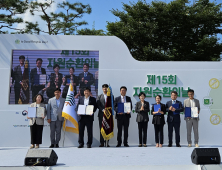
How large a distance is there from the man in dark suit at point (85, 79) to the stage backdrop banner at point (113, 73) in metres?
0.04

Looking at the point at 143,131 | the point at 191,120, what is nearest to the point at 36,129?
the point at 143,131

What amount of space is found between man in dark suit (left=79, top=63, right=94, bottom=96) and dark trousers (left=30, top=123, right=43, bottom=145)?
4.48 ft

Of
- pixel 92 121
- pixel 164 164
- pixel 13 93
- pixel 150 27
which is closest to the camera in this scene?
pixel 164 164

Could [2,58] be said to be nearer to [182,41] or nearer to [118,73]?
[118,73]

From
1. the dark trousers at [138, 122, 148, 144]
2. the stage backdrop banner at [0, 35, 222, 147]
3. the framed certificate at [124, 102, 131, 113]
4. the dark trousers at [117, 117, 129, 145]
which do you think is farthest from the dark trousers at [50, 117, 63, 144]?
the dark trousers at [138, 122, 148, 144]

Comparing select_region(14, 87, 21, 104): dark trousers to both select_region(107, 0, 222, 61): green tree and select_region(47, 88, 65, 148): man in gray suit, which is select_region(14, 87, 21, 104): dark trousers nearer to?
select_region(47, 88, 65, 148): man in gray suit

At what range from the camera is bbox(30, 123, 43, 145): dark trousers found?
6.25 metres

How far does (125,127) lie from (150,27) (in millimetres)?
10579

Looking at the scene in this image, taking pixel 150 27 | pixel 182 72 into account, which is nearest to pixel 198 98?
pixel 182 72

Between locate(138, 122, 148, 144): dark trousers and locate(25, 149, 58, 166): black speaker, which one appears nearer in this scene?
locate(25, 149, 58, 166): black speaker

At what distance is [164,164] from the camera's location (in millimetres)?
4020

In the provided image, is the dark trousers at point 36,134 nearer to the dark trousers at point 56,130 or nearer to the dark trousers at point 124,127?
the dark trousers at point 56,130

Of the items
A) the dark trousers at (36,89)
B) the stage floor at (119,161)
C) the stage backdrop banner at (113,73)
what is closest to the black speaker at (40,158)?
the stage floor at (119,161)

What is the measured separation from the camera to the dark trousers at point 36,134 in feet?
20.5
